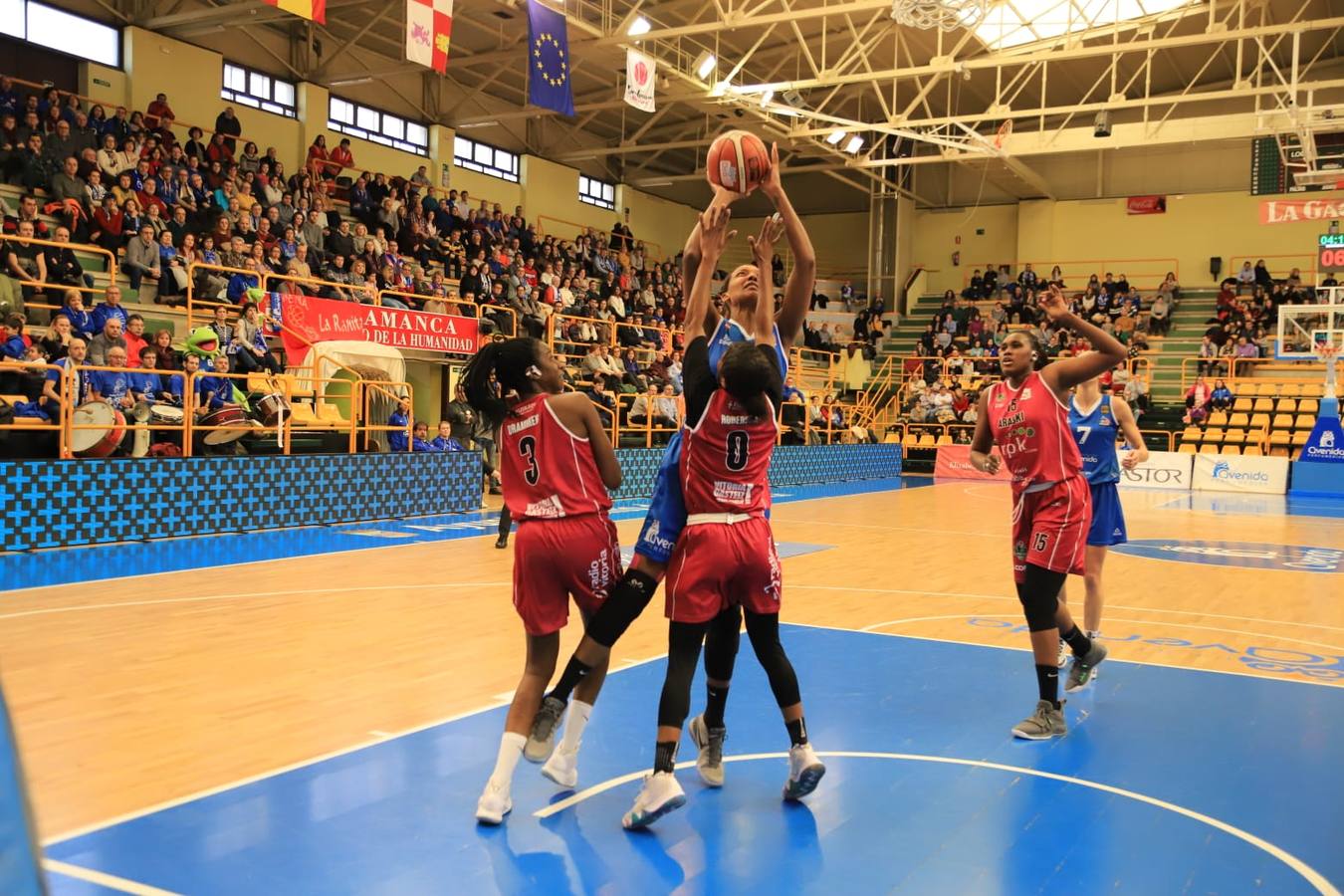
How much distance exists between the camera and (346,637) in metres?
6.90

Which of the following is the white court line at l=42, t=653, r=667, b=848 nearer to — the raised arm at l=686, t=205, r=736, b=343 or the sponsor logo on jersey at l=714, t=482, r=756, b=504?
the sponsor logo on jersey at l=714, t=482, r=756, b=504

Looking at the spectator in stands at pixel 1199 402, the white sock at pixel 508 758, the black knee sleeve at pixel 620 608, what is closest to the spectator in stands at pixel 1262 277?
the spectator in stands at pixel 1199 402

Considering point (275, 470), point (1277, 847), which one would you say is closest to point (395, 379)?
point (275, 470)

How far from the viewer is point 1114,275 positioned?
3341cm

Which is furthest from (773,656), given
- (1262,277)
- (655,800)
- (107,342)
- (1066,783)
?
(1262,277)

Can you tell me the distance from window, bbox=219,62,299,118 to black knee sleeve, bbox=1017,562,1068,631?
66.1 ft

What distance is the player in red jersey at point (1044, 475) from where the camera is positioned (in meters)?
5.08

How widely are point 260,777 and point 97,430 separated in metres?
7.50

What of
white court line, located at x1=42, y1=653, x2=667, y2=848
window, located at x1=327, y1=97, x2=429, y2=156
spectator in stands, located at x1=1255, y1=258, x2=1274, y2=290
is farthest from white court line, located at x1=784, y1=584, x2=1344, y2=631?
spectator in stands, located at x1=1255, y1=258, x2=1274, y2=290

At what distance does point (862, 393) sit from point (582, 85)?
10.5 m

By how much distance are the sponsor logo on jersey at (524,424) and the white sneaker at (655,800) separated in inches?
50.0

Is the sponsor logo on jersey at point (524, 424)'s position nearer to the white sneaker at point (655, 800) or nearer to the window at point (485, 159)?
the white sneaker at point (655, 800)

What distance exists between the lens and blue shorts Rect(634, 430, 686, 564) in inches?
160

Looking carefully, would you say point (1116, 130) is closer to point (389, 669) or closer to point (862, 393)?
point (862, 393)
